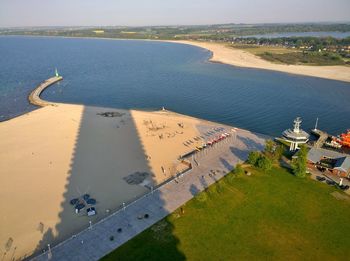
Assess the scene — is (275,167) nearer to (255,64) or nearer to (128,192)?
(128,192)

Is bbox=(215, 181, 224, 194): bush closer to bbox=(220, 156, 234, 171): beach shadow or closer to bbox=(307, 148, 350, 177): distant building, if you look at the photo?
bbox=(220, 156, 234, 171): beach shadow

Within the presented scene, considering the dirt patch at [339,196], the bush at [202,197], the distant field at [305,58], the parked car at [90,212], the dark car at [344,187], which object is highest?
the bush at [202,197]

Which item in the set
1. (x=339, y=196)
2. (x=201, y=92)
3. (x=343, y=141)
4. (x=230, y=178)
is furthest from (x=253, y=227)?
(x=201, y=92)

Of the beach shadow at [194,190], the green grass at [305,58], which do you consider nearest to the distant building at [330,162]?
the beach shadow at [194,190]

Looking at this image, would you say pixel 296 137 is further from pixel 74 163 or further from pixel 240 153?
pixel 74 163

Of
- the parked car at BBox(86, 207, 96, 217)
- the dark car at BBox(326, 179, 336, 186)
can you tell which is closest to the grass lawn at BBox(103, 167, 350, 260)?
the dark car at BBox(326, 179, 336, 186)

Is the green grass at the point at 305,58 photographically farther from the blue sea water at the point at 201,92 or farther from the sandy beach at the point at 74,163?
the sandy beach at the point at 74,163
